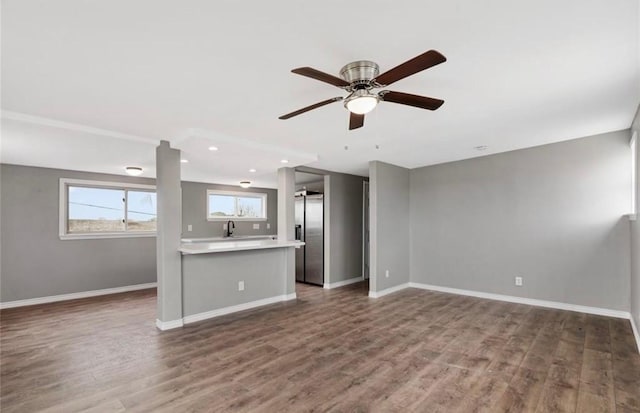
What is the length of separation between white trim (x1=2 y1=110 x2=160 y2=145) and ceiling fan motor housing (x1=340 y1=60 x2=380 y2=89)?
8.86ft

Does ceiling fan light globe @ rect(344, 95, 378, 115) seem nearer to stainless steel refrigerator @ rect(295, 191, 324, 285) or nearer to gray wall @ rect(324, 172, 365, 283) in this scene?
gray wall @ rect(324, 172, 365, 283)

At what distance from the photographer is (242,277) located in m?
4.34

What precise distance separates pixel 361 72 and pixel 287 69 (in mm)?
500

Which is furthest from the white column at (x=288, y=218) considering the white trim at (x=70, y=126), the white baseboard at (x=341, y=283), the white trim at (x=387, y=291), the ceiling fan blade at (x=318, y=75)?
the ceiling fan blade at (x=318, y=75)

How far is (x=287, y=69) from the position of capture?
2045 millimetres

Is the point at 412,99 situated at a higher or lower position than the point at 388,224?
higher

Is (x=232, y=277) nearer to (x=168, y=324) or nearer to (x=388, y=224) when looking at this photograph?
(x=168, y=324)

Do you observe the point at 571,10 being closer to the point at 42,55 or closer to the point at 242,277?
the point at 42,55

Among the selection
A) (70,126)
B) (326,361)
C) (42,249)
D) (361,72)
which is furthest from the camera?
(42,249)

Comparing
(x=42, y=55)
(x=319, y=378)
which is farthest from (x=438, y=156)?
(x=42, y=55)

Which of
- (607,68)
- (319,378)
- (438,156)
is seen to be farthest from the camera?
(438,156)

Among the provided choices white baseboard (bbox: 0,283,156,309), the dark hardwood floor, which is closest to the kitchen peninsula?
the dark hardwood floor

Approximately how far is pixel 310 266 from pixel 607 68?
511 cm

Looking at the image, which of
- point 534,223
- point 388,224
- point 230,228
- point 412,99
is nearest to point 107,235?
point 230,228
